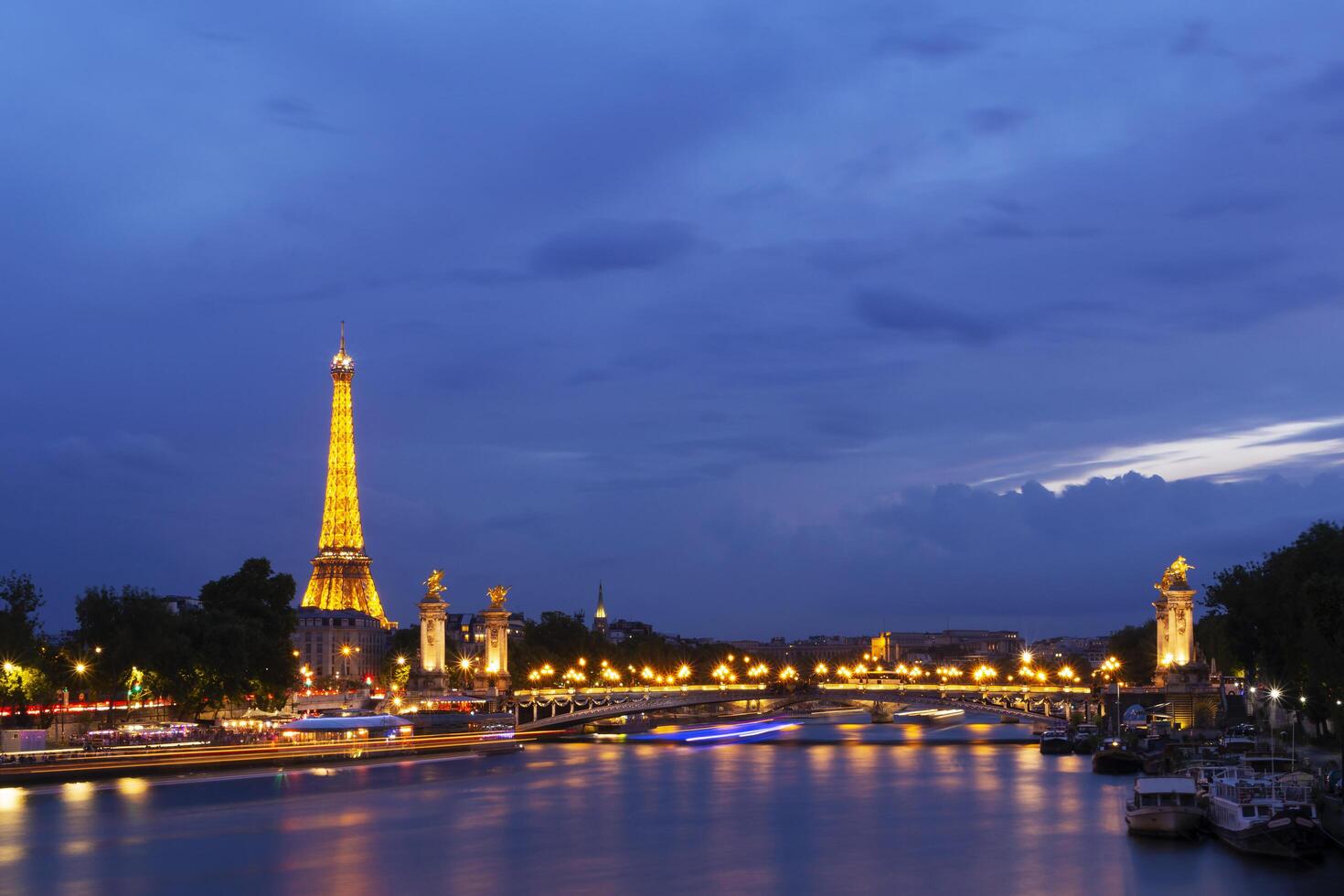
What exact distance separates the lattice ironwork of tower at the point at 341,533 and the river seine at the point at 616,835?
73365 mm

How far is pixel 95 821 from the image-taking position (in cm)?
5916

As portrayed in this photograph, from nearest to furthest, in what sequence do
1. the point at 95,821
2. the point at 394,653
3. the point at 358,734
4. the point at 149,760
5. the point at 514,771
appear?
1. the point at 95,821
2. the point at 149,760
3. the point at 514,771
4. the point at 358,734
5. the point at 394,653

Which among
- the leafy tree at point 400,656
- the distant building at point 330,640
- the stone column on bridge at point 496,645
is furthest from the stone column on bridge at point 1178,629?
the distant building at point 330,640

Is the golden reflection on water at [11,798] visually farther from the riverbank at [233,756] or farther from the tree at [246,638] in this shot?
the tree at [246,638]

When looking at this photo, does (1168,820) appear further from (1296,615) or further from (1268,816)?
(1296,615)

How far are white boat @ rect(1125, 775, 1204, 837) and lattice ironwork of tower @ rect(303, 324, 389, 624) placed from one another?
361 ft

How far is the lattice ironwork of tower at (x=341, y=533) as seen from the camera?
15512 cm

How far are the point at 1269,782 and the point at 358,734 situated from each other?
63.6 meters

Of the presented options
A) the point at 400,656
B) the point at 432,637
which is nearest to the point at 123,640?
the point at 432,637

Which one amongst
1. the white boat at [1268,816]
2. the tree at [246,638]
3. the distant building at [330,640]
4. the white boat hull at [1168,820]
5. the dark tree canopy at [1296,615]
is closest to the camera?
the white boat at [1268,816]

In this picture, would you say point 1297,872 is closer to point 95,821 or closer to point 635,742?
point 95,821

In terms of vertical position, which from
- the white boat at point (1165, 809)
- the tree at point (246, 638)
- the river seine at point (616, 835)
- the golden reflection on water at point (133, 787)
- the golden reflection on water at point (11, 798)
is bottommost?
the river seine at point (616, 835)

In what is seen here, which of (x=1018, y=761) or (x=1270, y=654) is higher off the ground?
(x=1270, y=654)

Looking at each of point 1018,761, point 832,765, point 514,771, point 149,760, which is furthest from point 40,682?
point 1018,761
